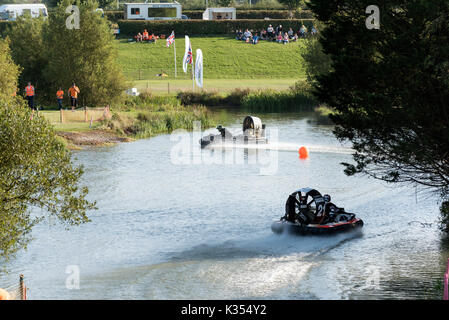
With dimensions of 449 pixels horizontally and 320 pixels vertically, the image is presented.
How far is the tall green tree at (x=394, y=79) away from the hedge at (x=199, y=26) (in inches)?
3068

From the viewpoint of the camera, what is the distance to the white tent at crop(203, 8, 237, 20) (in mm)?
110250

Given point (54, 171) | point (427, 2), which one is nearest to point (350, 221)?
point (427, 2)

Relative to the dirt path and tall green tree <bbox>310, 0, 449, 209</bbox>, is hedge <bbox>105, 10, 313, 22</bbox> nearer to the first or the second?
the dirt path

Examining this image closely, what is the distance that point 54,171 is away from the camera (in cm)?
2281

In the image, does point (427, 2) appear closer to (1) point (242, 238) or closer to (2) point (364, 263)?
(2) point (364, 263)

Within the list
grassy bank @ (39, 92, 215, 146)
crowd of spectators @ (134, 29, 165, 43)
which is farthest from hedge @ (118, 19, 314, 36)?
grassy bank @ (39, 92, 215, 146)

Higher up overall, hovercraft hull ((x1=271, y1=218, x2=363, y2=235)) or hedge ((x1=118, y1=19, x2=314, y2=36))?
hedge ((x1=118, y1=19, x2=314, y2=36))

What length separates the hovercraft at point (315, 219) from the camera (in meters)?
27.6

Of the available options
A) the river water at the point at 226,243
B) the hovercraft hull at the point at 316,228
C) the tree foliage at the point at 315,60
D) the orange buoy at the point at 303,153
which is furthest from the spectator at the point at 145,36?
the hovercraft hull at the point at 316,228

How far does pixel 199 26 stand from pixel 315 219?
77476 mm

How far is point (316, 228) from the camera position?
27562mm

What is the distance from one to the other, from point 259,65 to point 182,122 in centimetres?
3191

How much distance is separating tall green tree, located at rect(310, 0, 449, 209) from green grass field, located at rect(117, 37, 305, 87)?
169 feet

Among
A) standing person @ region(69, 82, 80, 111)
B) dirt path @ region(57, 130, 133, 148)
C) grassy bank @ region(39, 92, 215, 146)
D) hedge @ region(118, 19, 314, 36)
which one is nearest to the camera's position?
dirt path @ region(57, 130, 133, 148)
